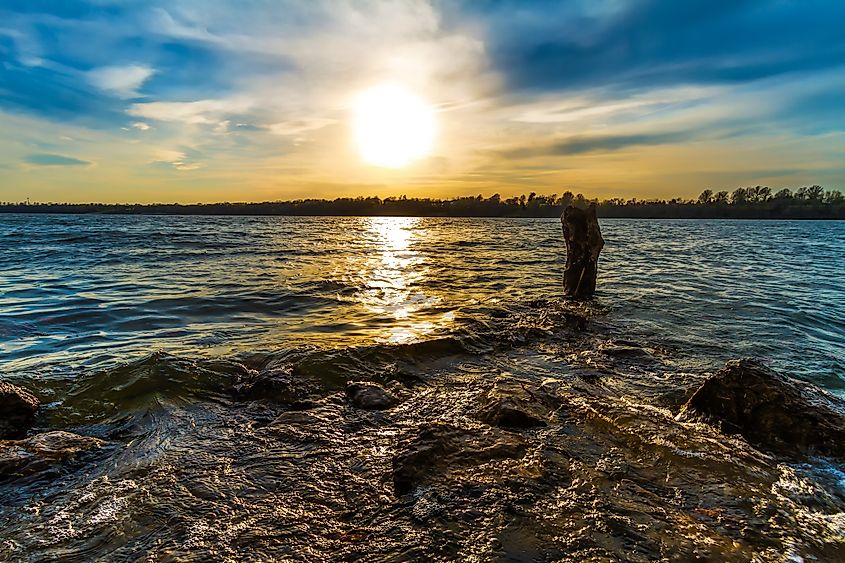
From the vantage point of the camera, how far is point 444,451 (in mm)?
4551

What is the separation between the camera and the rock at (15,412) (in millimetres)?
5312

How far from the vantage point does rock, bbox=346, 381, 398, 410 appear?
6.06m

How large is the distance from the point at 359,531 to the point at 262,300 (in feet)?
36.3

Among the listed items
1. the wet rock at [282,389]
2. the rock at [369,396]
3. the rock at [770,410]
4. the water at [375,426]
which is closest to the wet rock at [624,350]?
the water at [375,426]

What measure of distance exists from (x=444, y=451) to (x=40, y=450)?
4.41m

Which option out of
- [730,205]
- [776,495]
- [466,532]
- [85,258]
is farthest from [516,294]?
[730,205]

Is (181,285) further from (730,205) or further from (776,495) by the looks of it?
(730,205)

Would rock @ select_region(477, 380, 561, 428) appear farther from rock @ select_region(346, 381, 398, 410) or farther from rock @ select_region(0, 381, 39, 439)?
rock @ select_region(0, 381, 39, 439)

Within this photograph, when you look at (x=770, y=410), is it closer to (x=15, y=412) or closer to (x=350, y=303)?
(x=15, y=412)

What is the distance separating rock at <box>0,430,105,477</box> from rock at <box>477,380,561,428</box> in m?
4.69

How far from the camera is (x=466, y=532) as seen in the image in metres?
3.37

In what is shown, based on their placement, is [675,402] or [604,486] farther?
[675,402]

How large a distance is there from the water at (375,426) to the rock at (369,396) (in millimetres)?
246

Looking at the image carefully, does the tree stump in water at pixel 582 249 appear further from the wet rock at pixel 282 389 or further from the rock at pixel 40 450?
the rock at pixel 40 450
